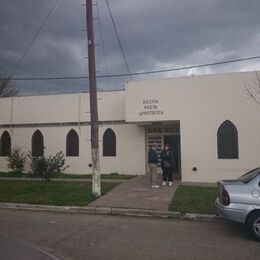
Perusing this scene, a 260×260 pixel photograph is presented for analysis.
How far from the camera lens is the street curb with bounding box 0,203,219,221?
37.0 feet

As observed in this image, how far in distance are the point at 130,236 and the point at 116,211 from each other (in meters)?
3.18

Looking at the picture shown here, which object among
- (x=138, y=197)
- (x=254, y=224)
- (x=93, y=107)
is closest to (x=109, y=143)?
(x=93, y=107)

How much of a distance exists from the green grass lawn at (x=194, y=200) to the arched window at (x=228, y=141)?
3013 millimetres

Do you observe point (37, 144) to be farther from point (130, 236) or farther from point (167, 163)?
point (130, 236)

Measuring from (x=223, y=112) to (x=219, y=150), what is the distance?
175 cm

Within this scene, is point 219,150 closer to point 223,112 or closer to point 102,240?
point 223,112

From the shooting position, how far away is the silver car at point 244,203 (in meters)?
8.49

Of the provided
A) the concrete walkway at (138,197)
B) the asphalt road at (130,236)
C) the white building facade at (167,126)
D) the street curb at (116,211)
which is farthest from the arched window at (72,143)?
the asphalt road at (130,236)

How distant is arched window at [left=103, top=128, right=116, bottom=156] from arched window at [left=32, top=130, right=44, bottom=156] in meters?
4.04

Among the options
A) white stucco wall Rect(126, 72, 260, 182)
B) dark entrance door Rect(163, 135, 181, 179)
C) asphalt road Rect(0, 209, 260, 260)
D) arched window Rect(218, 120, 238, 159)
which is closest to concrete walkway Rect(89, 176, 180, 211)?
asphalt road Rect(0, 209, 260, 260)

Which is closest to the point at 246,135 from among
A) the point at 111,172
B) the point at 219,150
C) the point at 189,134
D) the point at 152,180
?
the point at 219,150

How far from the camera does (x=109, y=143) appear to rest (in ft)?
75.2

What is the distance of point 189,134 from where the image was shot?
19188mm

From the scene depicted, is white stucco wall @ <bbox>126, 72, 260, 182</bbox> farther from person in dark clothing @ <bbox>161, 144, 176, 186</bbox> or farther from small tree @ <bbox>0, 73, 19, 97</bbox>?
small tree @ <bbox>0, 73, 19, 97</bbox>
